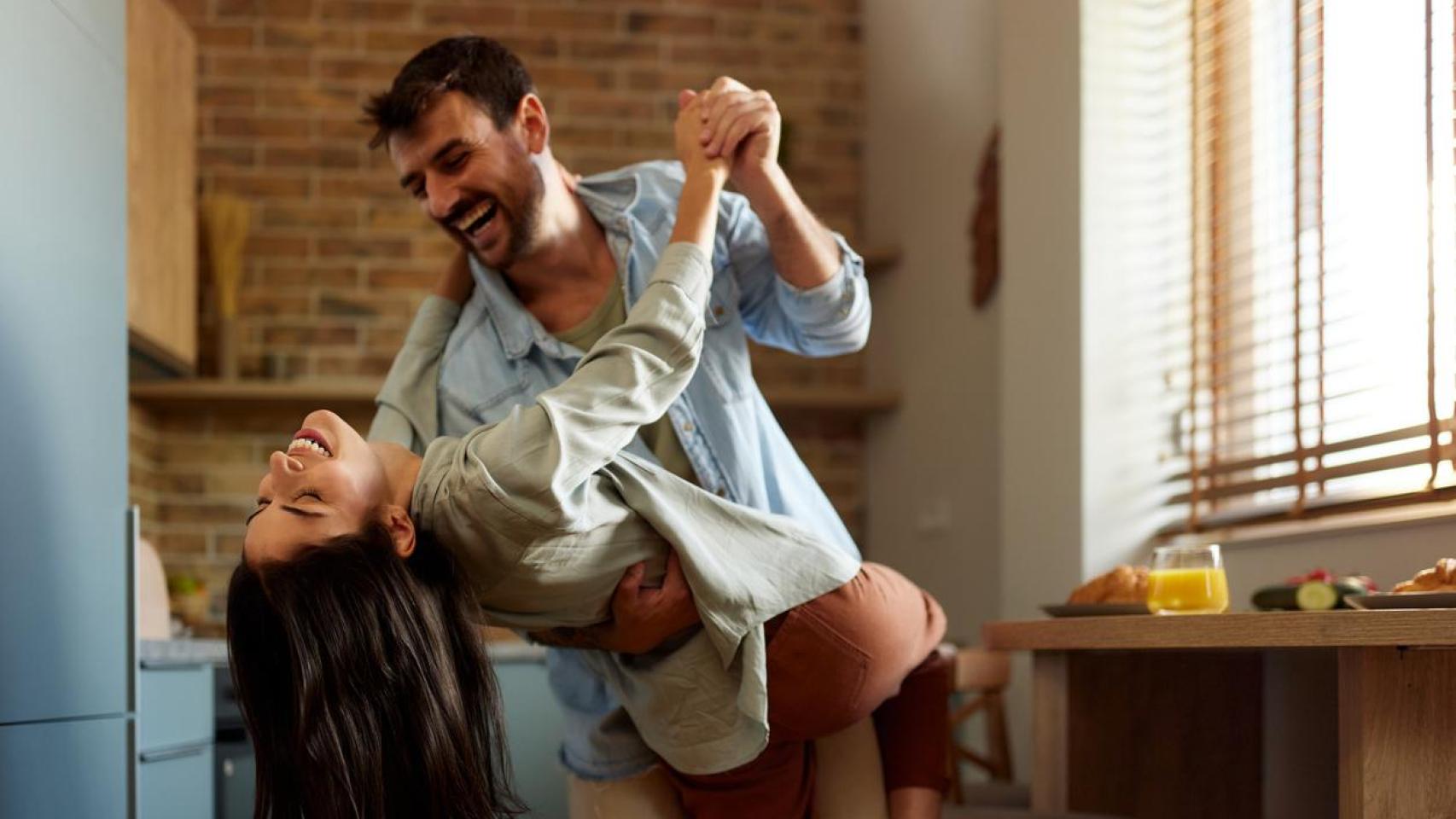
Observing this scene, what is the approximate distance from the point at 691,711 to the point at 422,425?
1.55 feet

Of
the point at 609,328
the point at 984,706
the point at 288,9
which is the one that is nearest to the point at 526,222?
the point at 609,328

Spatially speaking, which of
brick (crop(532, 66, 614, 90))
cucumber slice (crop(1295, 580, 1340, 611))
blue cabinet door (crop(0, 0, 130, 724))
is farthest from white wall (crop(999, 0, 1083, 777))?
blue cabinet door (crop(0, 0, 130, 724))

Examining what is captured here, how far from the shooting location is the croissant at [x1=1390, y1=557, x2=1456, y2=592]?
1.63 metres

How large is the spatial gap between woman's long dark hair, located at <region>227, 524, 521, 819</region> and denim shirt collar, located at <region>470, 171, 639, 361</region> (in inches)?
20.4

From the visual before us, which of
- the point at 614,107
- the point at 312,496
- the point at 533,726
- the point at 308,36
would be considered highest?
the point at 308,36

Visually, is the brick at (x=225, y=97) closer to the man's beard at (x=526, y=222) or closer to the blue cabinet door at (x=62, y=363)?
the blue cabinet door at (x=62, y=363)

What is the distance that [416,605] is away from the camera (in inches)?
52.9

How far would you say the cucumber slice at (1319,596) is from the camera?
1.91 m

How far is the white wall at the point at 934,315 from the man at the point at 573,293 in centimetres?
213

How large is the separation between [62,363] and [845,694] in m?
1.07

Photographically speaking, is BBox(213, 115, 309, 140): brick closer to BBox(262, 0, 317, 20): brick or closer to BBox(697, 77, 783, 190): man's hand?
BBox(262, 0, 317, 20): brick

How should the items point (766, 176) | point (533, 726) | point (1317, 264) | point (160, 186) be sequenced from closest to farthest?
point (766, 176) → point (1317, 264) → point (533, 726) → point (160, 186)

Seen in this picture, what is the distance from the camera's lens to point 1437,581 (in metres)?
1.65

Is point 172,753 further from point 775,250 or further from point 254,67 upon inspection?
point 254,67
